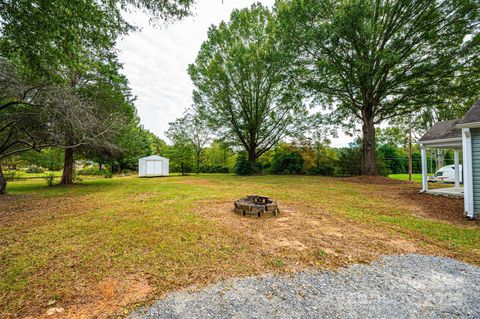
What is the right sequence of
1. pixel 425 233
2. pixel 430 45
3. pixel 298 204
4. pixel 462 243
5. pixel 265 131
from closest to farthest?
pixel 462 243, pixel 425 233, pixel 298 204, pixel 430 45, pixel 265 131

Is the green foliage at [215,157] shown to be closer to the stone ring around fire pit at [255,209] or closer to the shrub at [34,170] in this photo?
the shrub at [34,170]

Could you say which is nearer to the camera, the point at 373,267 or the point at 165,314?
the point at 165,314

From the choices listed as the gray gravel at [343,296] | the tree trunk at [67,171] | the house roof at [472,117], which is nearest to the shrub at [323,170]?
the house roof at [472,117]

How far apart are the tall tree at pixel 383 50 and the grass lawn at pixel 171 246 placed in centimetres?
891

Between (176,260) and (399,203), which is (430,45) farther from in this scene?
(176,260)

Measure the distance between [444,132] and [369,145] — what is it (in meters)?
5.55

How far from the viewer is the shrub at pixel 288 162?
1931cm

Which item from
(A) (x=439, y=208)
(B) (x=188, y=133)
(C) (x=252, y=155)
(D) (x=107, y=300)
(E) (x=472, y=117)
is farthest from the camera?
(B) (x=188, y=133)

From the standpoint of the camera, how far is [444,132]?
7715mm

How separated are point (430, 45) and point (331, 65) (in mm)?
4961

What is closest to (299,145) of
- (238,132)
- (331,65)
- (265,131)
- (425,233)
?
(265,131)

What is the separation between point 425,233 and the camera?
380cm

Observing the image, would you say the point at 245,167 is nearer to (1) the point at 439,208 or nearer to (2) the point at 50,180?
(2) the point at 50,180

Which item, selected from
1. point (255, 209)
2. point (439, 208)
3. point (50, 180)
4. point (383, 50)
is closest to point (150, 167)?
point (50, 180)
